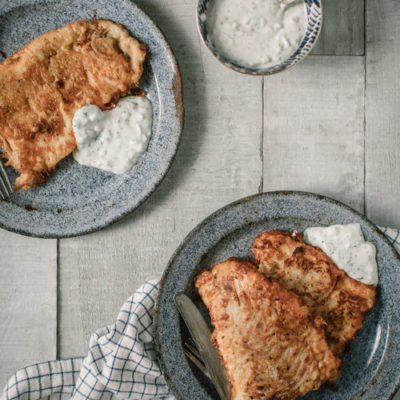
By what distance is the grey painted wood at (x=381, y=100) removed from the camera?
1.76 metres

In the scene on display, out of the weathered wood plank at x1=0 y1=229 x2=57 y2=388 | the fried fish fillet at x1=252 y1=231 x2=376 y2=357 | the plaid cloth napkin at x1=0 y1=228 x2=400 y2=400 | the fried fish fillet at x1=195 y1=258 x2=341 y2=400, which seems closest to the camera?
the fried fish fillet at x1=195 y1=258 x2=341 y2=400

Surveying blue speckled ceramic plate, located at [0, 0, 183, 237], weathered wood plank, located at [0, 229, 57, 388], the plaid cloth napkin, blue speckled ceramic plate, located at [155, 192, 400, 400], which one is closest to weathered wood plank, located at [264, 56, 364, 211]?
blue speckled ceramic plate, located at [155, 192, 400, 400]

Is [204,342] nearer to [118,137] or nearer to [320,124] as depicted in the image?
[118,137]

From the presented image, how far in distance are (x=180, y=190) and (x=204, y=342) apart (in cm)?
60

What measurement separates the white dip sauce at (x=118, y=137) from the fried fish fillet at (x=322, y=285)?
610mm

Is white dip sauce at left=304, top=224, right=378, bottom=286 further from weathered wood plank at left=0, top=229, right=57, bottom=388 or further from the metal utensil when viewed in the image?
weathered wood plank at left=0, top=229, right=57, bottom=388

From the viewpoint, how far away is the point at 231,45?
5.20 feet

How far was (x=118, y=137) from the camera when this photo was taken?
168cm

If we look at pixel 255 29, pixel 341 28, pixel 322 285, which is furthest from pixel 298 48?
pixel 322 285

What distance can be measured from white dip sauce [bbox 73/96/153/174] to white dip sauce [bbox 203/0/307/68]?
387 mm

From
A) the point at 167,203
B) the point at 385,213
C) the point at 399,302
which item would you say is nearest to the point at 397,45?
the point at 385,213

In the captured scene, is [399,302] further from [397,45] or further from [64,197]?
[64,197]

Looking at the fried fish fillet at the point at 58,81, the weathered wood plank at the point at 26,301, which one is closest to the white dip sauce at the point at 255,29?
the fried fish fillet at the point at 58,81

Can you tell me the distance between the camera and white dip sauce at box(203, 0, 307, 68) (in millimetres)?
1567
